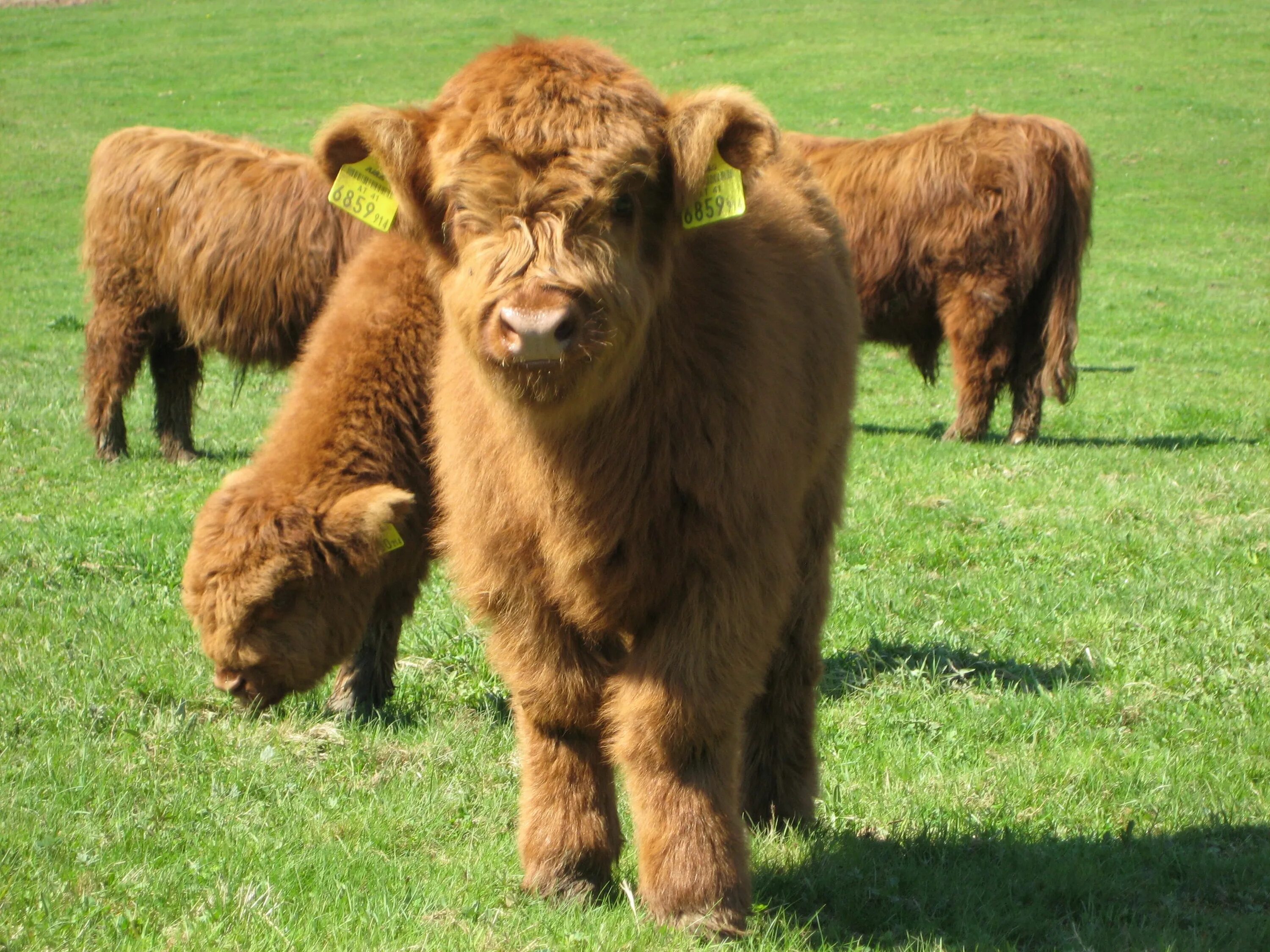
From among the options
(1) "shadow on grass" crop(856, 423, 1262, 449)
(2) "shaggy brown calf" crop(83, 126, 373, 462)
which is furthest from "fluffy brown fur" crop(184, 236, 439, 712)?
(1) "shadow on grass" crop(856, 423, 1262, 449)

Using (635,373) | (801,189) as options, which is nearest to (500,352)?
(635,373)

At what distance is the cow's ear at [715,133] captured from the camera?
10.7 feet

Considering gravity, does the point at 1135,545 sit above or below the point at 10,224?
above

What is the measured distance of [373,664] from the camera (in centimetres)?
518

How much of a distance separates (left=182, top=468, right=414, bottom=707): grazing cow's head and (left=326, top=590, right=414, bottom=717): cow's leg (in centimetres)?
38

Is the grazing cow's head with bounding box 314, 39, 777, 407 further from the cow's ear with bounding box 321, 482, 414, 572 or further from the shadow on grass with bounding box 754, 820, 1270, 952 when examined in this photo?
the shadow on grass with bounding box 754, 820, 1270, 952

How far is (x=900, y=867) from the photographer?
374cm

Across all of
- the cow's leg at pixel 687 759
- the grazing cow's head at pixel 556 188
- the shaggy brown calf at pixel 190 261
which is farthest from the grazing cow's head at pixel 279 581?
the shaggy brown calf at pixel 190 261

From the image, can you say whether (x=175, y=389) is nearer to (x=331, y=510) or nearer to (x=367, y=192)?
(x=331, y=510)

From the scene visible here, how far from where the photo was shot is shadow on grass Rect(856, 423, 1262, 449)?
1008 cm

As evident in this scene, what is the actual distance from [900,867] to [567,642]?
1.16 m

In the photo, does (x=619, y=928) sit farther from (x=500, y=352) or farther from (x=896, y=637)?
(x=896, y=637)

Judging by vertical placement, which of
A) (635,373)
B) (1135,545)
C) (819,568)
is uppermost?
(635,373)

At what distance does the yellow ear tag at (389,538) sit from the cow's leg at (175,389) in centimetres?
537
